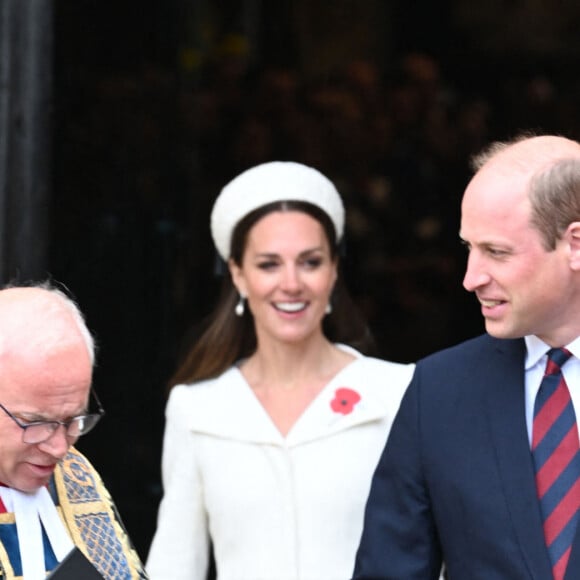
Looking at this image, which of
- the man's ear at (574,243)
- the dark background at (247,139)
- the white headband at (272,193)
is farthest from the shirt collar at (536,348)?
the dark background at (247,139)

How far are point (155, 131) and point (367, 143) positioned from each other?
4.58 feet

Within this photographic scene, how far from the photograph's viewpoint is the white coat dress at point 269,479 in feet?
13.8

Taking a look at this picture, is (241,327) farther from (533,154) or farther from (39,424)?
(39,424)

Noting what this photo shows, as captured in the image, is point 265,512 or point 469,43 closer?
point 265,512

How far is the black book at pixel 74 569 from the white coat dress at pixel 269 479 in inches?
58.0

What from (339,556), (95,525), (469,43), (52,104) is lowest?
(339,556)

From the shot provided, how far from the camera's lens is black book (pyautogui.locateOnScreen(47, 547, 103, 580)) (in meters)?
2.71

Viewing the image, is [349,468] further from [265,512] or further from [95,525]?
[95,525]

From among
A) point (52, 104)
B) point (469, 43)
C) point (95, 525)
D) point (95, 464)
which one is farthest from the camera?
point (469, 43)

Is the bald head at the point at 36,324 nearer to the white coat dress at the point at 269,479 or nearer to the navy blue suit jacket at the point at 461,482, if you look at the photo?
the navy blue suit jacket at the point at 461,482

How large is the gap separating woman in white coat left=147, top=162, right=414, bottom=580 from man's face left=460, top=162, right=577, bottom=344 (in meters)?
1.04

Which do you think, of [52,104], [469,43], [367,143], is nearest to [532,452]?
[52,104]

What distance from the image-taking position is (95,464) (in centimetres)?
536

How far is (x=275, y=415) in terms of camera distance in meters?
4.40
